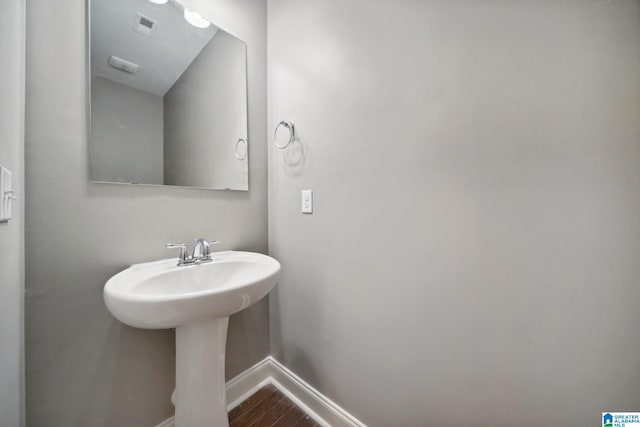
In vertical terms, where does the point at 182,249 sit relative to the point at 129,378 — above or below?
above

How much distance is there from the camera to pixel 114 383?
0.84m

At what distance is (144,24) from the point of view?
928 millimetres

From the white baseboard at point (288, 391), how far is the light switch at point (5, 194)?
1.02 metres

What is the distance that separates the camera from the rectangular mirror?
2.73 feet

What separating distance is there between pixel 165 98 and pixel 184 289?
2.84ft

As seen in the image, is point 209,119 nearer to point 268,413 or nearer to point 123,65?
point 123,65

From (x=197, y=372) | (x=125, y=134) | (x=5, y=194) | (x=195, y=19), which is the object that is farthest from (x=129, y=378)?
(x=195, y=19)

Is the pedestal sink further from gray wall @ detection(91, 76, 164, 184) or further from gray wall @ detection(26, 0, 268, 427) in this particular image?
gray wall @ detection(91, 76, 164, 184)

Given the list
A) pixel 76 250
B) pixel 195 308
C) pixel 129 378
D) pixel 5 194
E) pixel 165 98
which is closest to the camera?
pixel 5 194

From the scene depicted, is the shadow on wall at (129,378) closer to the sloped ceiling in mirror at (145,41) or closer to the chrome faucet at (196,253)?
the chrome faucet at (196,253)

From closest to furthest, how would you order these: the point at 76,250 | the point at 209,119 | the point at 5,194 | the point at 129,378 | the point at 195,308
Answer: the point at 5,194
the point at 195,308
the point at 76,250
the point at 129,378
the point at 209,119

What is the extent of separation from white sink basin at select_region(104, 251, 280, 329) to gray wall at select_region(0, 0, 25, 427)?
19cm

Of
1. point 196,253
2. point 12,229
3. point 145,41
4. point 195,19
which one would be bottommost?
point 196,253

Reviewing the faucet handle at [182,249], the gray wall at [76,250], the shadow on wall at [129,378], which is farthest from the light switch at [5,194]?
the shadow on wall at [129,378]
